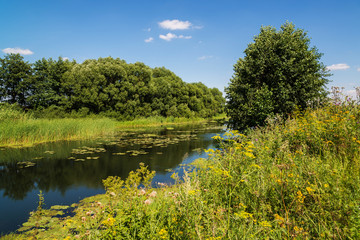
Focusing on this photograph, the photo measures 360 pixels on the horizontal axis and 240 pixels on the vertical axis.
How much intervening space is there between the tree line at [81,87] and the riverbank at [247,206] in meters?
29.1

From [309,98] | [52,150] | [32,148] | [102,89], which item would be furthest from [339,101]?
[102,89]

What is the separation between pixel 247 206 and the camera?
3.51m

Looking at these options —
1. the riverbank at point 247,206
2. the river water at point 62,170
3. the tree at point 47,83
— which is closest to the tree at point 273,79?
the river water at point 62,170

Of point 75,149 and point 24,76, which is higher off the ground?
point 24,76

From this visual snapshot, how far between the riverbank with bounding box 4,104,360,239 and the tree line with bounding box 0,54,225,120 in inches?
1146

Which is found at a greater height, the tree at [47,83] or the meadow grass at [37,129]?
the tree at [47,83]

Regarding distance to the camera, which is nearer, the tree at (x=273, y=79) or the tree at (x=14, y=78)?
the tree at (x=273, y=79)

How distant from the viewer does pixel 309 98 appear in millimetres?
12477

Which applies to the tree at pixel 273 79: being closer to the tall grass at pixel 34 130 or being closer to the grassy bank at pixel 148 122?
the tall grass at pixel 34 130

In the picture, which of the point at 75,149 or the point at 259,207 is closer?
the point at 259,207

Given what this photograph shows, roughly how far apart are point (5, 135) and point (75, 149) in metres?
5.14

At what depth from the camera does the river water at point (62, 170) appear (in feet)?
22.6

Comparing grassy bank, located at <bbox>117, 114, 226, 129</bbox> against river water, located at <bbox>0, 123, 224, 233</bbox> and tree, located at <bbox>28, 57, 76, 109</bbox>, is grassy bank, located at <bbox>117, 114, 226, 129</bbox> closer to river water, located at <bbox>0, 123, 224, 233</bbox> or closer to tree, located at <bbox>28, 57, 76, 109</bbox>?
tree, located at <bbox>28, 57, 76, 109</bbox>

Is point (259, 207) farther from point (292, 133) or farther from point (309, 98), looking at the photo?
point (309, 98)
